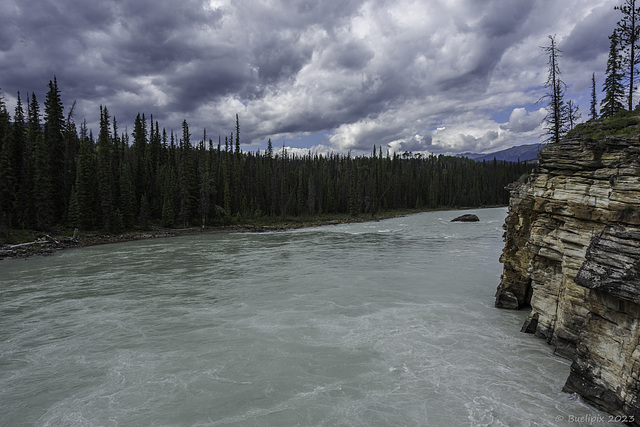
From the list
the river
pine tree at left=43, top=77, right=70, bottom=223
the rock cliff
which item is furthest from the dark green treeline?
the rock cliff

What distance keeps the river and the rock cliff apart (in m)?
0.72

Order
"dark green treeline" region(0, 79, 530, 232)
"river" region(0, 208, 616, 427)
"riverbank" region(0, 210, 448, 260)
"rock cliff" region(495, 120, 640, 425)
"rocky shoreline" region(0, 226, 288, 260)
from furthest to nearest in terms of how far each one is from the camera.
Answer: "dark green treeline" region(0, 79, 530, 232), "riverbank" region(0, 210, 448, 260), "rocky shoreline" region(0, 226, 288, 260), "river" region(0, 208, 616, 427), "rock cliff" region(495, 120, 640, 425)

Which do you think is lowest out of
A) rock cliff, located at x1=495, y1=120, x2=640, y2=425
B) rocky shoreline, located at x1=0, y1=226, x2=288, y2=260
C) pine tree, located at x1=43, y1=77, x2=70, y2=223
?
rocky shoreline, located at x1=0, y1=226, x2=288, y2=260

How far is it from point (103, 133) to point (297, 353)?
220 ft

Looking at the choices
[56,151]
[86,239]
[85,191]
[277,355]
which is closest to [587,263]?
[277,355]

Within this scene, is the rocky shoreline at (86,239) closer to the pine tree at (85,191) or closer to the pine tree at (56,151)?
the pine tree at (85,191)

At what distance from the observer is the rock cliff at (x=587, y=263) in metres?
7.05

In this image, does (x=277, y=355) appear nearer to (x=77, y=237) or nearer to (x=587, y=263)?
(x=587, y=263)

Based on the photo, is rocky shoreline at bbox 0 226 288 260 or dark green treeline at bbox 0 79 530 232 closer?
rocky shoreline at bbox 0 226 288 260

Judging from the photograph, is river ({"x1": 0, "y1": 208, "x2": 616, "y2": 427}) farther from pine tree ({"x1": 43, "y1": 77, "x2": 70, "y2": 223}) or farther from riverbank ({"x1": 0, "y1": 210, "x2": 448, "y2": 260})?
pine tree ({"x1": 43, "y1": 77, "x2": 70, "y2": 223})

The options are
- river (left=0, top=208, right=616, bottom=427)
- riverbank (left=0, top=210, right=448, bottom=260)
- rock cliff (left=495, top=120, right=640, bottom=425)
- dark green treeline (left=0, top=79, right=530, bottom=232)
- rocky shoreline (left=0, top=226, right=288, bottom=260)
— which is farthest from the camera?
dark green treeline (left=0, top=79, right=530, bottom=232)

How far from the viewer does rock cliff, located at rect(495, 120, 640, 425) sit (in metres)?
7.05

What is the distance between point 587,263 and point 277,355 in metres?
8.76

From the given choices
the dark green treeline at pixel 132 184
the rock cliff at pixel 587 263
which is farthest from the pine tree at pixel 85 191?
the rock cliff at pixel 587 263
